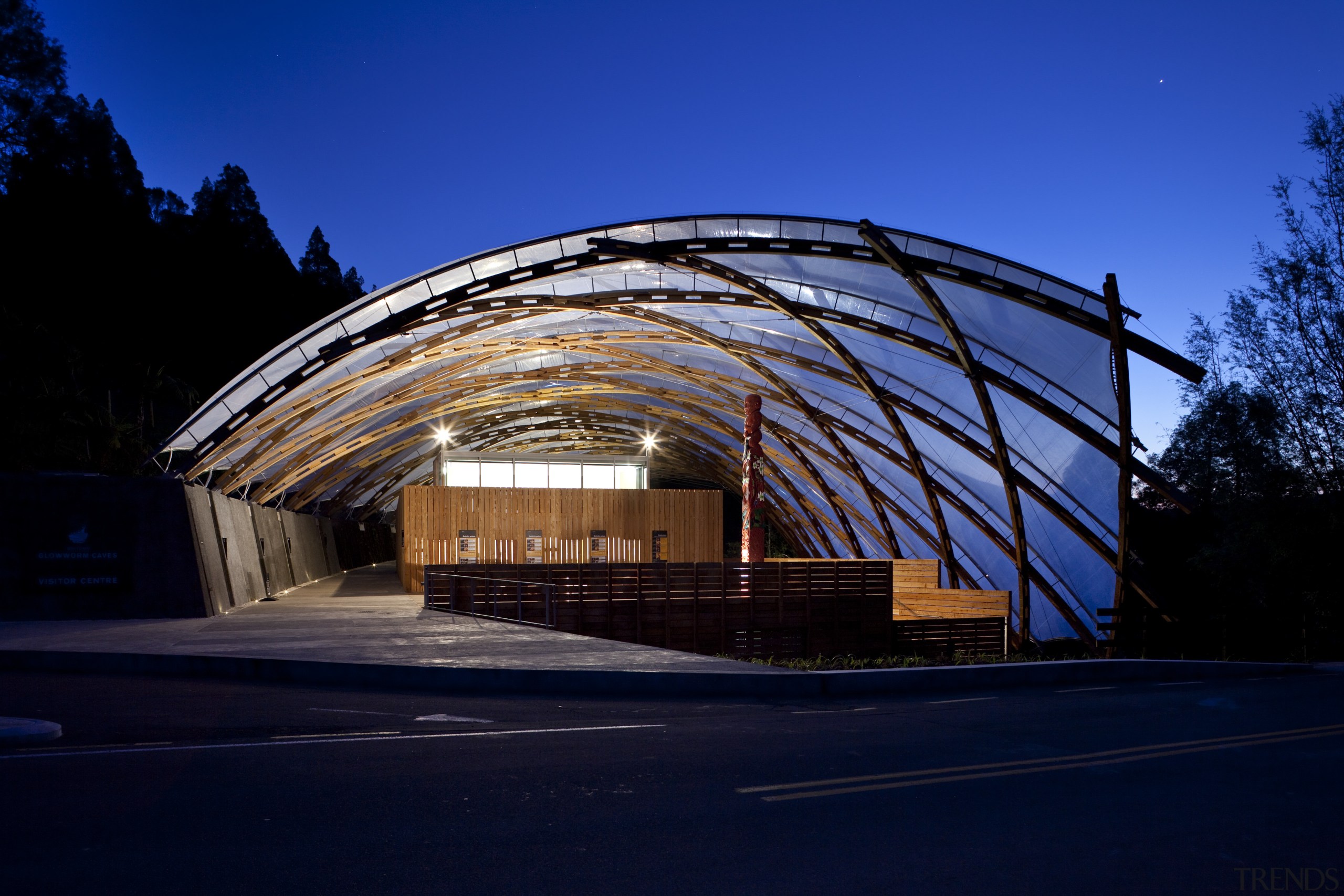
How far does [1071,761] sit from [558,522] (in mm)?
36200

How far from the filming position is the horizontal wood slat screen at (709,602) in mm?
24859

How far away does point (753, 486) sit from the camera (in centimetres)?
3584

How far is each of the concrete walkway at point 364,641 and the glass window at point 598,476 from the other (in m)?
27.3

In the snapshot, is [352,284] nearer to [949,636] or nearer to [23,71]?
[23,71]

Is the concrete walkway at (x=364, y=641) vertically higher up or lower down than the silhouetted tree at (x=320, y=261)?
lower down

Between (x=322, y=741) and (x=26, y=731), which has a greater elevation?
(x=26, y=731)

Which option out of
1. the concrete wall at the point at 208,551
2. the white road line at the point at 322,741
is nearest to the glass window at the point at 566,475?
the concrete wall at the point at 208,551

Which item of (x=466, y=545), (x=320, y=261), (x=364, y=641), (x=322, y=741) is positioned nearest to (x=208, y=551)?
(x=364, y=641)

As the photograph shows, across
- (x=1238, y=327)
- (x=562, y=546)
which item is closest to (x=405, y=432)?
(x=562, y=546)

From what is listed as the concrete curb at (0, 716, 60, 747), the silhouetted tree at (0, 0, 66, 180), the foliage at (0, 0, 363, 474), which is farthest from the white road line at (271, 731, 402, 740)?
the silhouetted tree at (0, 0, 66, 180)

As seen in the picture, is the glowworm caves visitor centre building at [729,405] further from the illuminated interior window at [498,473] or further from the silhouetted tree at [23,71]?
the silhouetted tree at [23,71]

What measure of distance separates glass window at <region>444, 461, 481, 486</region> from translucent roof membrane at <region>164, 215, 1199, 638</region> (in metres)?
4.38

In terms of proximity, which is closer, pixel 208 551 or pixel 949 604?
pixel 208 551

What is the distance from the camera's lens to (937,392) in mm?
29625
